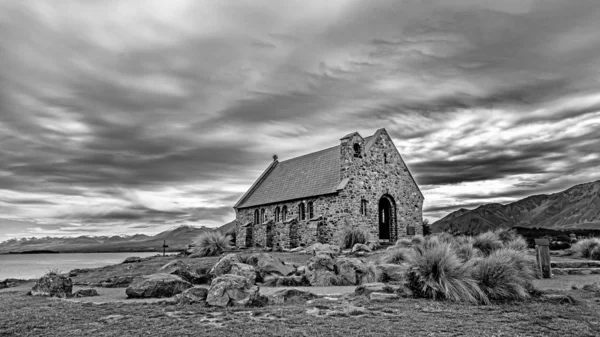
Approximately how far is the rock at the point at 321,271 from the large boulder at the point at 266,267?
1.51m

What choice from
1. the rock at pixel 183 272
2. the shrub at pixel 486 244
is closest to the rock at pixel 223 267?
the rock at pixel 183 272

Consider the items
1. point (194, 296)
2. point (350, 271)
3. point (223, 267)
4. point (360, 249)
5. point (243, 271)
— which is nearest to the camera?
point (194, 296)

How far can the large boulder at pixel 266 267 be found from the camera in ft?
52.4

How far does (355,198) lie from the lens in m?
31.4

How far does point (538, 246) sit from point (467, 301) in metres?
7.72

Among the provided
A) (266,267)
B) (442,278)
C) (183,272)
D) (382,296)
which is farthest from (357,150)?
(382,296)

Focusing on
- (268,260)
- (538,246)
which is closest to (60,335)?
(268,260)

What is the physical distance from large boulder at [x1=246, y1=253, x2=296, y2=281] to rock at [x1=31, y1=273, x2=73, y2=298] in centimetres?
624

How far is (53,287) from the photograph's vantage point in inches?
513

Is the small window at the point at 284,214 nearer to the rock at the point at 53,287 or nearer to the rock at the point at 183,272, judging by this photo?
the rock at the point at 183,272

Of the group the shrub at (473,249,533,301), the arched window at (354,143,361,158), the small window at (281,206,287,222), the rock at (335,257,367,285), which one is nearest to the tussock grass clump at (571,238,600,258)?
the shrub at (473,249,533,301)

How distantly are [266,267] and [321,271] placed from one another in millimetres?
2403

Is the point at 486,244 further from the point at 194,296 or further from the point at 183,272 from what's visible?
→ the point at 194,296

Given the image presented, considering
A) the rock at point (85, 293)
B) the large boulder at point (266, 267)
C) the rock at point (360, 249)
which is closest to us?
the rock at point (85, 293)
